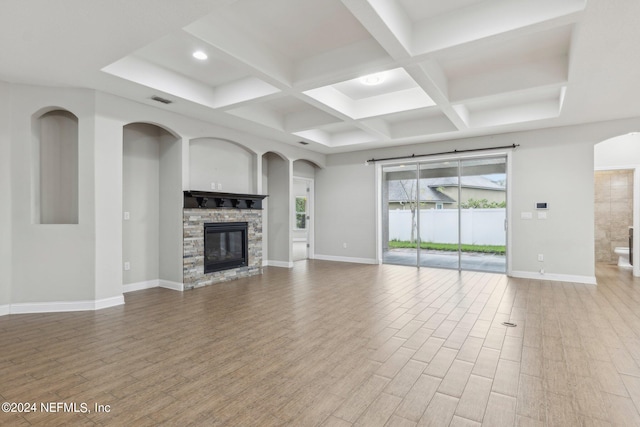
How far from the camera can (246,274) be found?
639 centimetres

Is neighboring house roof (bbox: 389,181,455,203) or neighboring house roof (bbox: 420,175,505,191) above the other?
neighboring house roof (bbox: 420,175,505,191)

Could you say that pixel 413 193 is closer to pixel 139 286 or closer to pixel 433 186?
pixel 433 186

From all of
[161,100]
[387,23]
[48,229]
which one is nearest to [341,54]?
[387,23]

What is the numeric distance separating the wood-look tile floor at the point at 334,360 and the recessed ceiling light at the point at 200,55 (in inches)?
119

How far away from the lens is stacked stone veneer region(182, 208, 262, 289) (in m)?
5.31

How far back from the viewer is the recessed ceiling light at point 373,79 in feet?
14.3

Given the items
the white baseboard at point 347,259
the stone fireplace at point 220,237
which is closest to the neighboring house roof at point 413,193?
the white baseboard at point 347,259

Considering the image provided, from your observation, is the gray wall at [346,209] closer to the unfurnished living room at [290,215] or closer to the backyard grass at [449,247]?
the unfurnished living room at [290,215]

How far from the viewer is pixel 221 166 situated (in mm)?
6188

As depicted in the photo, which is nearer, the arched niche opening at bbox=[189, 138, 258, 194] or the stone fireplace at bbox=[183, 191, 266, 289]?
the stone fireplace at bbox=[183, 191, 266, 289]

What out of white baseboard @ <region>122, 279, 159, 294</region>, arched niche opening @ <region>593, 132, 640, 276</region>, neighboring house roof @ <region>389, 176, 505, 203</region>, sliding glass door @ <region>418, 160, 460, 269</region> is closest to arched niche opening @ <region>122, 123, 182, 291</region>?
white baseboard @ <region>122, 279, 159, 294</region>

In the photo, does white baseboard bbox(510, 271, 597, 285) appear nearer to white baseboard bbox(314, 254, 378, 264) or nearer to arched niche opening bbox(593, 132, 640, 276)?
arched niche opening bbox(593, 132, 640, 276)

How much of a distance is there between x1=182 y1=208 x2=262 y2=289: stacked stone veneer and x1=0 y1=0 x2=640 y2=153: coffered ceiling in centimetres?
161

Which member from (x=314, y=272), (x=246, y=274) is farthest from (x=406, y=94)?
(x=246, y=274)
